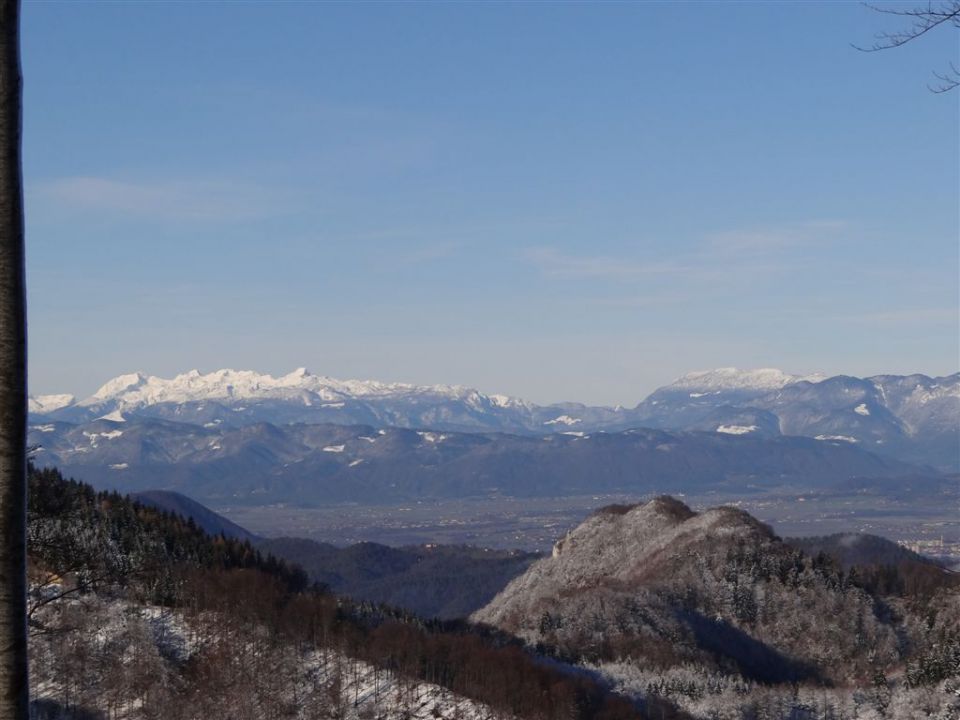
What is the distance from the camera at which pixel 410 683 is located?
298ft

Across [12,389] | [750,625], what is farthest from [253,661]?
[12,389]

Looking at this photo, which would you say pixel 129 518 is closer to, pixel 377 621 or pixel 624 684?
pixel 377 621

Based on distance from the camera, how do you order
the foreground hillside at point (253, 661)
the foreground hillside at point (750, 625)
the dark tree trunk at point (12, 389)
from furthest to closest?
the foreground hillside at point (750, 625), the foreground hillside at point (253, 661), the dark tree trunk at point (12, 389)

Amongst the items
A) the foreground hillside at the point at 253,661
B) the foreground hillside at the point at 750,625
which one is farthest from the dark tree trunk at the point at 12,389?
the foreground hillside at the point at 750,625

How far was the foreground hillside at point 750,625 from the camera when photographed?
108 meters

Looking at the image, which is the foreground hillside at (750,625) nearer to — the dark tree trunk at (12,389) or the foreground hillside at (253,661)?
the foreground hillside at (253,661)

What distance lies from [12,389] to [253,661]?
83.1 m

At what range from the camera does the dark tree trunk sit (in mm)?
13008

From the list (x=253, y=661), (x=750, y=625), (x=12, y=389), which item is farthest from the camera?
(x=750, y=625)

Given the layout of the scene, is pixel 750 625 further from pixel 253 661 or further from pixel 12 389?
pixel 12 389

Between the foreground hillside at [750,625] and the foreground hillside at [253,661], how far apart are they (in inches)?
476

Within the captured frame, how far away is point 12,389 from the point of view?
1308 cm

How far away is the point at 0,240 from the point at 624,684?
10081cm

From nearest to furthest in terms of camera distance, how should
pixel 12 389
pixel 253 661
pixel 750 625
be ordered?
pixel 12 389
pixel 253 661
pixel 750 625
